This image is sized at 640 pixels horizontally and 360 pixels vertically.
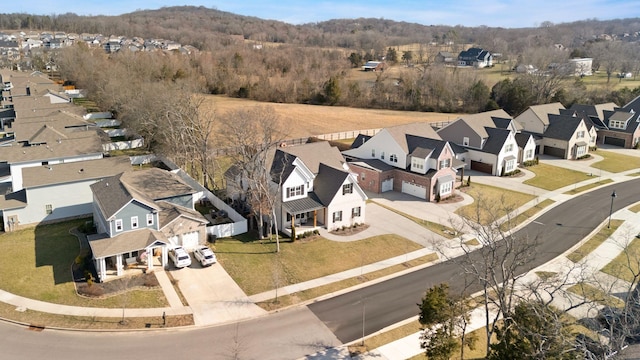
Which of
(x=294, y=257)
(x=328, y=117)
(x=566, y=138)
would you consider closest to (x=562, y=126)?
(x=566, y=138)

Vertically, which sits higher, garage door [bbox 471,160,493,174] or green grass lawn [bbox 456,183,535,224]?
garage door [bbox 471,160,493,174]

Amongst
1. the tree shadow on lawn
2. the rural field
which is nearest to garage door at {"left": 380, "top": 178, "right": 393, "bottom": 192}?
the tree shadow on lawn

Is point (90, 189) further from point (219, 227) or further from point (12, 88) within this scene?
point (12, 88)

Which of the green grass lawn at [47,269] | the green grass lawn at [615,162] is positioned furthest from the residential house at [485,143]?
the green grass lawn at [47,269]

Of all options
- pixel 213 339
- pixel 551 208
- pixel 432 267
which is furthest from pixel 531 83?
pixel 213 339

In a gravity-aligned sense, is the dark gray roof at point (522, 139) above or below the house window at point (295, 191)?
above

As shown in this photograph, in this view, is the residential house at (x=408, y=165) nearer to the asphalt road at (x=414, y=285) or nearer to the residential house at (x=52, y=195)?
the asphalt road at (x=414, y=285)

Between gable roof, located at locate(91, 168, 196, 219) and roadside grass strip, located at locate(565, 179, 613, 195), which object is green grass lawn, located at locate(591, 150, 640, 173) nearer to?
roadside grass strip, located at locate(565, 179, 613, 195)
